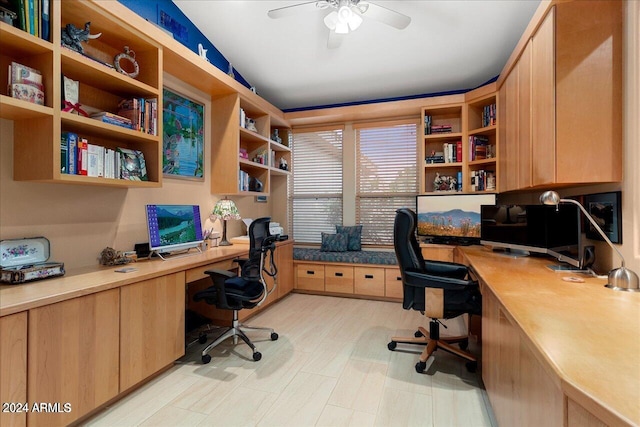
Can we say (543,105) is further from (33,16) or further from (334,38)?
(33,16)

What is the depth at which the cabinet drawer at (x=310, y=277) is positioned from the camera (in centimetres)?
427

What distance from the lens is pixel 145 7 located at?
8.55ft

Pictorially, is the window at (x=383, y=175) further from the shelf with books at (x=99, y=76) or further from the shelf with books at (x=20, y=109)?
the shelf with books at (x=20, y=109)

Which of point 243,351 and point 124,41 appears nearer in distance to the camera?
point 124,41

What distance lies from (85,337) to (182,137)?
6.59 feet

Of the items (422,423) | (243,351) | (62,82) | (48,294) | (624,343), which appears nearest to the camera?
(624,343)

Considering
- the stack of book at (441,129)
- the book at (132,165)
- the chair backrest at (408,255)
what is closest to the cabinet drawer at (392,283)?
the chair backrest at (408,255)

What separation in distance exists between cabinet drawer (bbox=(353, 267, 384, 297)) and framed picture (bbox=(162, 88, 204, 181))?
233cm

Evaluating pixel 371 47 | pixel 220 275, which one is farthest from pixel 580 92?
pixel 220 275

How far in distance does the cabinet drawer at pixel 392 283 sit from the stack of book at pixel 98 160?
2.97 m

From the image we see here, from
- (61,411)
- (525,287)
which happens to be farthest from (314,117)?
(61,411)

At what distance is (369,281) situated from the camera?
13.3 feet

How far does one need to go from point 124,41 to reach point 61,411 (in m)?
2.44

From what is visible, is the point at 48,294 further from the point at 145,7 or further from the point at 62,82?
the point at 145,7
